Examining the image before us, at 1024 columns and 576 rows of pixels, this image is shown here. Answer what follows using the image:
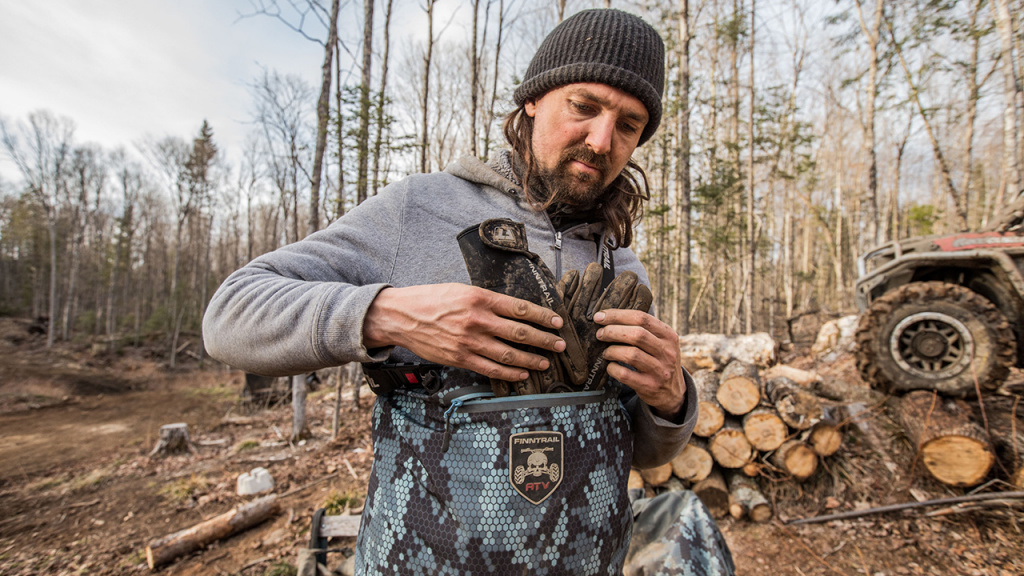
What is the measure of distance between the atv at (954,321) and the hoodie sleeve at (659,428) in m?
4.37

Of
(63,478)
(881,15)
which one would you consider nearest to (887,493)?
(63,478)

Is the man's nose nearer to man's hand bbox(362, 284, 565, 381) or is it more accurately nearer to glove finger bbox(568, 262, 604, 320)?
glove finger bbox(568, 262, 604, 320)

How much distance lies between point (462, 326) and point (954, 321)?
209 inches

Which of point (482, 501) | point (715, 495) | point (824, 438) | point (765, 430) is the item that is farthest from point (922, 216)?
point (482, 501)

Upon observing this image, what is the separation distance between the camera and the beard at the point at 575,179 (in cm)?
134

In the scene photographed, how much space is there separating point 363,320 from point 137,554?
529 cm

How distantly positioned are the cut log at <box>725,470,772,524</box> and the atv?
1.78 metres

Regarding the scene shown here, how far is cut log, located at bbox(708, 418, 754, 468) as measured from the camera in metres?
4.09

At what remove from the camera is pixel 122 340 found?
2538cm

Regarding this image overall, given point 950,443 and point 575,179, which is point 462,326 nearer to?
point 575,179

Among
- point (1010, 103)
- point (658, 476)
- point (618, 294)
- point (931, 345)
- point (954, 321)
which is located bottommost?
point (658, 476)

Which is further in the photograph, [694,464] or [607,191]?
[694,464]

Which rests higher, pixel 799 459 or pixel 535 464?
pixel 535 464

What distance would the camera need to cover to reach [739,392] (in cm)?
415
